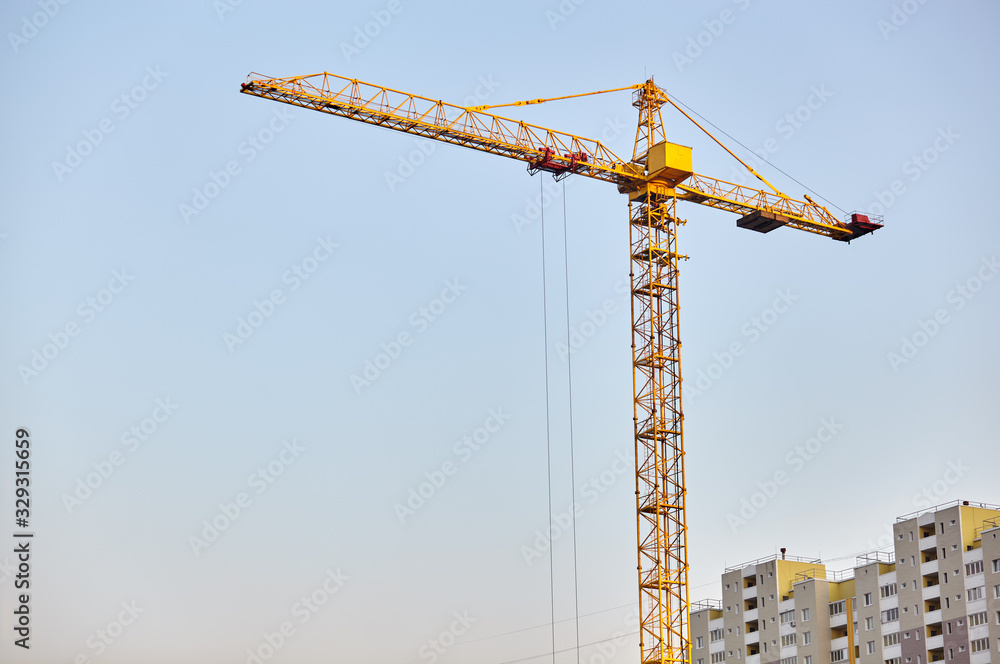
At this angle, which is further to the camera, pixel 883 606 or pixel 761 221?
pixel 883 606

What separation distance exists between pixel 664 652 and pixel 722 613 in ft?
104

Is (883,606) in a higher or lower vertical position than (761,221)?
lower

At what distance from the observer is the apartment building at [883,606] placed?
68500 mm

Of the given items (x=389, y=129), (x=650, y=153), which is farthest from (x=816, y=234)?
(x=389, y=129)

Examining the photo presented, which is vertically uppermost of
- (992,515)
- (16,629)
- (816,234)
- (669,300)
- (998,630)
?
(816,234)

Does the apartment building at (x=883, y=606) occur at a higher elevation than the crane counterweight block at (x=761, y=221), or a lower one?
lower

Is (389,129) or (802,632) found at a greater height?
(389,129)

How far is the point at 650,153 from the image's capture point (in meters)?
61.2

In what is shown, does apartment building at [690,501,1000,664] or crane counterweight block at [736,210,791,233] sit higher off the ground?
crane counterweight block at [736,210,791,233]

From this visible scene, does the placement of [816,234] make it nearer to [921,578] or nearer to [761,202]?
[761,202]

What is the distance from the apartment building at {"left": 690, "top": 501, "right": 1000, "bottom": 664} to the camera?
68.5m

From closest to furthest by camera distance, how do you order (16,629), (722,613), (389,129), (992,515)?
1. (16,629)
2. (389,129)
3. (992,515)
4. (722,613)

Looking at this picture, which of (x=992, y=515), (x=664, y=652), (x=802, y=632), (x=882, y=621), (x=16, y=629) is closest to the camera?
(x=16, y=629)

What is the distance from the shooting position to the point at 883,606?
74188 mm
